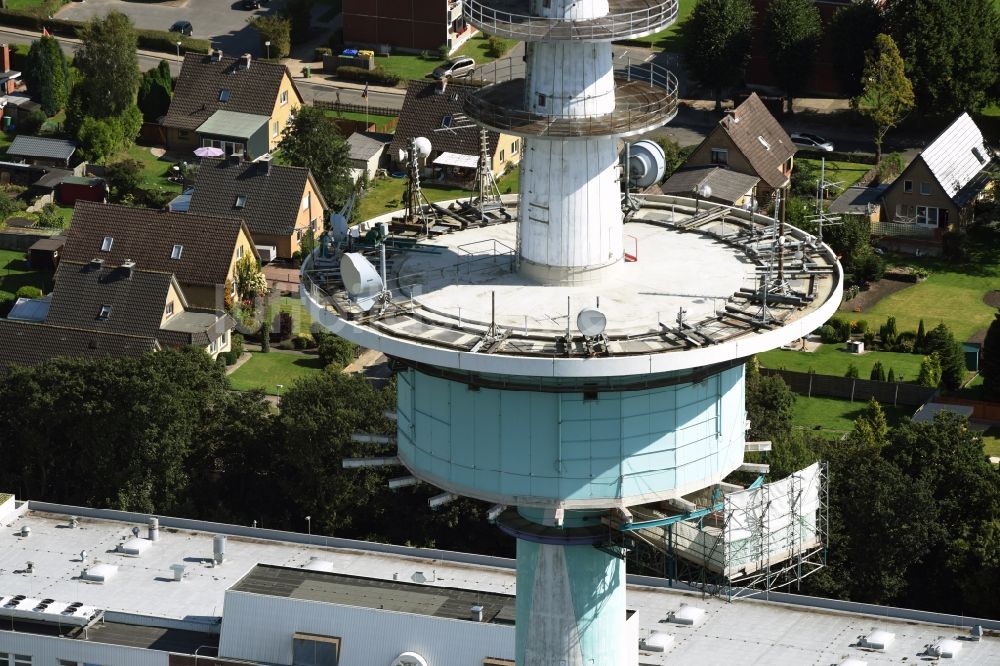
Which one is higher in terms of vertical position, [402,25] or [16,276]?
[402,25]

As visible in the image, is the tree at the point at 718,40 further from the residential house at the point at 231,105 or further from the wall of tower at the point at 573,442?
the wall of tower at the point at 573,442

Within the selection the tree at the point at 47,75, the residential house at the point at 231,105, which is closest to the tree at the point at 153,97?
the residential house at the point at 231,105

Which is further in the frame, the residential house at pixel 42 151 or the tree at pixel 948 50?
the tree at pixel 948 50

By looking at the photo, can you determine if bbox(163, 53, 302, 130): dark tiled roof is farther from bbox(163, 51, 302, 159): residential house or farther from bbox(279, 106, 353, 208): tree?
bbox(279, 106, 353, 208): tree

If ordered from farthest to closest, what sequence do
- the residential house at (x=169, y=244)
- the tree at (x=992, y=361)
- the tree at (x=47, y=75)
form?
→ the tree at (x=47, y=75) < the residential house at (x=169, y=244) < the tree at (x=992, y=361)

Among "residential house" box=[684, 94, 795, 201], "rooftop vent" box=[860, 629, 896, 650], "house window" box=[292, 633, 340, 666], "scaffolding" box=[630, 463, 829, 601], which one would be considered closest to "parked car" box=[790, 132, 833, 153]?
"residential house" box=[684, 94, 795, 201]

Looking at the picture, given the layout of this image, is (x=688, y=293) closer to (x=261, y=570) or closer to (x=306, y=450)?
(x=261, y=570)

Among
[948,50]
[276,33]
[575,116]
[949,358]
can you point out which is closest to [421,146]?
[575,116]

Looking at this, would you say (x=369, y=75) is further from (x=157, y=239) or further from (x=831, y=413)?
(x=831, y=413)
